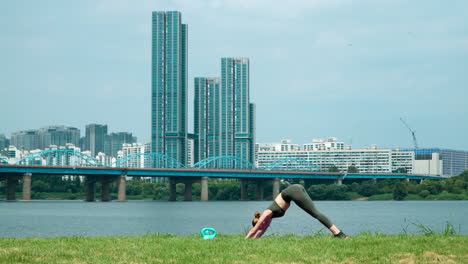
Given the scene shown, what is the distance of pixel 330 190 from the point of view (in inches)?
7023

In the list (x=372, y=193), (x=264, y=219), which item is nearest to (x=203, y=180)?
(x=372, y=193)

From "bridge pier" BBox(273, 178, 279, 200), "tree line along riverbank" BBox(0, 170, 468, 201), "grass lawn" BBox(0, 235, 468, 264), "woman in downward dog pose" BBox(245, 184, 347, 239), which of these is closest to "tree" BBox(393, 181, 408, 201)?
"tree line along riverbank" BBox(0, 170, 468, 201)

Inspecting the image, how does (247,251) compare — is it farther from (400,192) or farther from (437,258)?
(400,192)

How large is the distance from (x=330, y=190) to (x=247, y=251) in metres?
163

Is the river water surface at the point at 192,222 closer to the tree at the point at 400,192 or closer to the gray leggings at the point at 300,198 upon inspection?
the gray leggings at the point at 300,198

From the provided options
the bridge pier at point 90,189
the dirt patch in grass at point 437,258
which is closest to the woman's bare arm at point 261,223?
the dirt patch in grass at point 437,258

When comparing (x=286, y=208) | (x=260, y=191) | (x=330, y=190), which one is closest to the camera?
(x=286, y=208)

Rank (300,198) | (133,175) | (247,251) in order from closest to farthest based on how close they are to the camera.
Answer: (247,251)
(300,198)
(133,175)

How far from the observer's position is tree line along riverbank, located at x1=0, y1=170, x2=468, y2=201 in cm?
16938

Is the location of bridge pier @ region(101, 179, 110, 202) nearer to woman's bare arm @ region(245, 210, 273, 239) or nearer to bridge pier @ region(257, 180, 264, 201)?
bridge pier @ region(257, 180, 264, 201)

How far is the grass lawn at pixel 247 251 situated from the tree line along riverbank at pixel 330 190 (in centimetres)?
15313

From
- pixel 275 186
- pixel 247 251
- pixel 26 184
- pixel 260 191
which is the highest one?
pixel 247 251

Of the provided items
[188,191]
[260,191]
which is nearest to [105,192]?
[188,191]

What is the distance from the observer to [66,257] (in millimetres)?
17312
